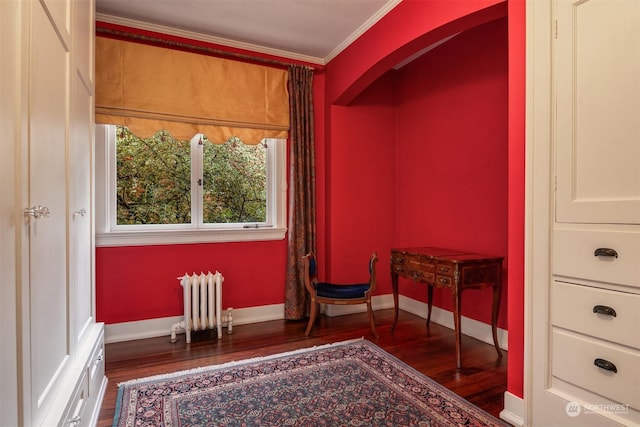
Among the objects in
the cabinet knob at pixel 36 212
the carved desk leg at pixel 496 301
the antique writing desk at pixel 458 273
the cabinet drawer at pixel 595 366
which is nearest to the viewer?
the cabinet knob at pixel 36 212

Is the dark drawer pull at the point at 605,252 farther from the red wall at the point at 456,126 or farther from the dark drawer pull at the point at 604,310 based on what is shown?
the red wall at the point at 456,126

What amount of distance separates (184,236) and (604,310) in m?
2.97

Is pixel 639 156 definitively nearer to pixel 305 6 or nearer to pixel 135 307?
pixel 305 6

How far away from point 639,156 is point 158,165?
3266 mm

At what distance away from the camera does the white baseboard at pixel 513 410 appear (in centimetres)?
176

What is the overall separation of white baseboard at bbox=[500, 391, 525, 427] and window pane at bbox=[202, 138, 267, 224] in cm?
253

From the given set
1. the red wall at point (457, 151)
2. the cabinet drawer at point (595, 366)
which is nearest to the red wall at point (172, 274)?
the red wall at point (457, 151)

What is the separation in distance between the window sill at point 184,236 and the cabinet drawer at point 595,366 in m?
2.49

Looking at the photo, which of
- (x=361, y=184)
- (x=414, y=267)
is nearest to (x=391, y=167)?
(x=361, y=184)

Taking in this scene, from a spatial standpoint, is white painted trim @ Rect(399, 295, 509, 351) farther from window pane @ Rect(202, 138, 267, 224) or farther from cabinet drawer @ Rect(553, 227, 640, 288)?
window pane @ Rect(202, 138, 267, 224)

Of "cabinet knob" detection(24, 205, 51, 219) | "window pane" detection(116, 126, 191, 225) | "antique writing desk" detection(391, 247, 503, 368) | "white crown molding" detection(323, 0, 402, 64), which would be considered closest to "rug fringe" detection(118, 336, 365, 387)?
"antique writing desk" detection(391, 247, 503, 368)

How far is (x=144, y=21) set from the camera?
2908mm

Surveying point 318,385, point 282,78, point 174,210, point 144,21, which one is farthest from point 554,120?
point 144,21

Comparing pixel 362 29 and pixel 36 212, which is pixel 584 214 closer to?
pixel 36 212
